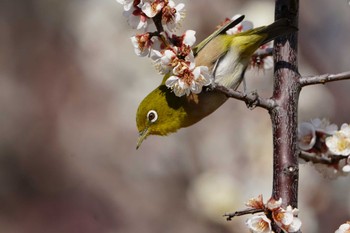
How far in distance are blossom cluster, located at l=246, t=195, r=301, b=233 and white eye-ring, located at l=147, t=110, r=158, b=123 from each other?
0.91 meters

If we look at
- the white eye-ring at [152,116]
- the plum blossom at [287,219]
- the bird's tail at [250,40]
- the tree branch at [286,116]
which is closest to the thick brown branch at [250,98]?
the tree branch at [286,116]

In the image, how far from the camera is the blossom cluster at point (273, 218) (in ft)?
5.86

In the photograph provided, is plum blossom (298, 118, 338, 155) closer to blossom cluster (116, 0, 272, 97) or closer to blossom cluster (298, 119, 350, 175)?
blossom cluster (298, 119, 350, 175)

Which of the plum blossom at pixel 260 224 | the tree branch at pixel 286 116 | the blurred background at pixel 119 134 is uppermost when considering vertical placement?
the blurred background at pixel 119 134

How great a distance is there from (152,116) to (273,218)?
98cm

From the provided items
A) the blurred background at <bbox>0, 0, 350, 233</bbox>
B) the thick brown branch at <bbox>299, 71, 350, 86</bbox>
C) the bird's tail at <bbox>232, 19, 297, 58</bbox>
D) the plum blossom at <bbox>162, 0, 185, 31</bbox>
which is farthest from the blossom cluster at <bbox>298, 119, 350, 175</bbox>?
the blurred background at <bbox>0, 0, 350, 233</bbox>

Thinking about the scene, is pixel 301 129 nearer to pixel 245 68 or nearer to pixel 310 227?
pixel 245 68

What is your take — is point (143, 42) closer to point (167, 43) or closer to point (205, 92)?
point (167, 43)

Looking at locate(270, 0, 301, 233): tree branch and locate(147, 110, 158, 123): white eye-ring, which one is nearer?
locate(270, 0, 301, 233): tree branch

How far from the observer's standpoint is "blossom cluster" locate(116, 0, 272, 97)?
6.26 ft

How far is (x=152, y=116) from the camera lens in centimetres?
271

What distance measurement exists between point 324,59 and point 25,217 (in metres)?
2.80

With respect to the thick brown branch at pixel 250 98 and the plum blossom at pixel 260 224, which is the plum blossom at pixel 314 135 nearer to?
the thick brown branch at pixel 250 98

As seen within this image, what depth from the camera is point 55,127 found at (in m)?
6.35
